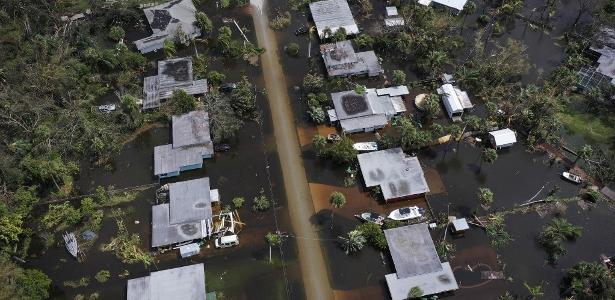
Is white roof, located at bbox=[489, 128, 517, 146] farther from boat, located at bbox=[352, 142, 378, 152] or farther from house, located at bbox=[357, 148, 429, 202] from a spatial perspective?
boat, located at bbox=[352, 142, 378, 152]

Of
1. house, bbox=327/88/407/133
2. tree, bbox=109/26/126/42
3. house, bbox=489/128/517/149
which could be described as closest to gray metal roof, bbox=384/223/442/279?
house, bbox=327/88/407/133

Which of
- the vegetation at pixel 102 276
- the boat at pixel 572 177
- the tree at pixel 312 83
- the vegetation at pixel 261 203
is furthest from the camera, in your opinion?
the tree at pixel 312 83

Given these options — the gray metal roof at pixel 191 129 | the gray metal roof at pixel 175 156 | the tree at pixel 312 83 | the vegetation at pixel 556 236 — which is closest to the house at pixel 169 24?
the gray metal roof at pixel 191 129

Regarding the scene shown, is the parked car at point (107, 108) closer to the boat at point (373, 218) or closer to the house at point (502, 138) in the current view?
the boat at point (373, 218)

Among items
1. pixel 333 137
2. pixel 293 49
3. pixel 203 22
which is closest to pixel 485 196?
pixel 333 137

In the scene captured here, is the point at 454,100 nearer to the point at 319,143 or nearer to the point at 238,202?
the point at 319,143

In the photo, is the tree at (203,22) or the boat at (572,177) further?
the tree at (203,22)
